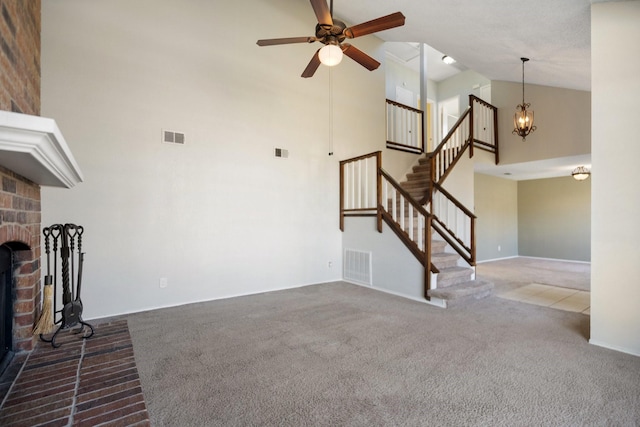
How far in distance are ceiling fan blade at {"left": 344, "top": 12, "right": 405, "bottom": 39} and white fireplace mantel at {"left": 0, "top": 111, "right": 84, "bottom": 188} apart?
242 centimetres

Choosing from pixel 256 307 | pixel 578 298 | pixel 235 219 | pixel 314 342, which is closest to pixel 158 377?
pixel 314 342

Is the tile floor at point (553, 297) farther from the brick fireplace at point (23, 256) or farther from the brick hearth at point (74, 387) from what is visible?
the brick fireplace at point (23, 256)

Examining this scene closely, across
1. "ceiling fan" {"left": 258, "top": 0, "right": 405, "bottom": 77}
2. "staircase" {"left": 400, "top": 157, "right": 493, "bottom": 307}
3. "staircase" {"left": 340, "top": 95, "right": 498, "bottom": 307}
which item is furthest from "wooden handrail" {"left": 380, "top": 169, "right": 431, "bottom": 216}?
"ceiling fan" {"left": 258, "top": 0, "right": 405, "bottom": 77}

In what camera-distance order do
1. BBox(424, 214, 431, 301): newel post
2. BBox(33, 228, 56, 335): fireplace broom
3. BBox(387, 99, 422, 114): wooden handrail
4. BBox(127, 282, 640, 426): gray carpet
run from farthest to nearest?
BBox(387, 99, 422, 114): wooden handrail < BBox(424, 214, 431, 301): newel post < BBox(33, 228, 56, 335): fireplace broom < BBox(127, 282, 640, 426): gray carpet

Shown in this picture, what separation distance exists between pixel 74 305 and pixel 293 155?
3248 mm

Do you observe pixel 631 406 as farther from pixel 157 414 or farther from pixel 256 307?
pixel 256 307

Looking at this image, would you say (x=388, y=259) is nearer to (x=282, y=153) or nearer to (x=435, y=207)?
(x=435, y=207)

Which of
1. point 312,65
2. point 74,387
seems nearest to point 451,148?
point 312,65

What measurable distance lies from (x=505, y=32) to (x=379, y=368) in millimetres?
4201

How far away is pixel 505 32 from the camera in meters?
3.82

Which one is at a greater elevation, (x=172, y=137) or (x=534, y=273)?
(x=172, y=137)

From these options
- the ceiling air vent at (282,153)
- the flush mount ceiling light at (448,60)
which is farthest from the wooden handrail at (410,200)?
the flush mount ceiling light at (448,60)

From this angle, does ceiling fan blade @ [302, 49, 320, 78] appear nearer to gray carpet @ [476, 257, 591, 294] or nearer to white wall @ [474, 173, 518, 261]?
gray carpet @ [476, 257, 591, 294]

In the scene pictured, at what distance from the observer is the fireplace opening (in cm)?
196
